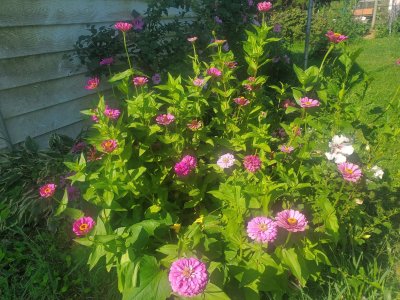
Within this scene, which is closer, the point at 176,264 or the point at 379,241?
the point at 176,264

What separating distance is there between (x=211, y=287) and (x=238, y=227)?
1.05 ft

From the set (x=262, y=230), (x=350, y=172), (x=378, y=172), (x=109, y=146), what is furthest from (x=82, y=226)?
(x=378, y=172)

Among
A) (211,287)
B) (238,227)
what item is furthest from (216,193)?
(211,287)

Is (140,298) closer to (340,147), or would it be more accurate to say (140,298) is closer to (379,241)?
(340,147)

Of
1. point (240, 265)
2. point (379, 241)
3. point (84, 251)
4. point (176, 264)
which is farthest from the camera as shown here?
point (379, 241)

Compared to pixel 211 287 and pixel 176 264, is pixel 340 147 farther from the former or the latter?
pixel 176 264

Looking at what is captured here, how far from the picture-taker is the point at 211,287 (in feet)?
4.93

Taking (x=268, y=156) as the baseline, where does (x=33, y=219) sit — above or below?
below

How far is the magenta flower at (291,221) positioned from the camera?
1.45 m

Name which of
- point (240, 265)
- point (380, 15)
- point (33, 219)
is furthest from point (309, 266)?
point (380, 15)

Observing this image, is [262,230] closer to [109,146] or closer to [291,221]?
[291,221]

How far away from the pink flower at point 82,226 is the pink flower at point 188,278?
426mm

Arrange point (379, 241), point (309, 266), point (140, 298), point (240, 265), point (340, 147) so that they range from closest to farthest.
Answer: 1. point (140, 298)
2. point (240, 265)
3. point (309, 266)
4. point (340, 147)
5. point (379, 241)

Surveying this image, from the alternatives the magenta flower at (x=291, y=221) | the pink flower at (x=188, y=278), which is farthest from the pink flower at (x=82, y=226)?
the magenta flower at (x=291, y=221)
